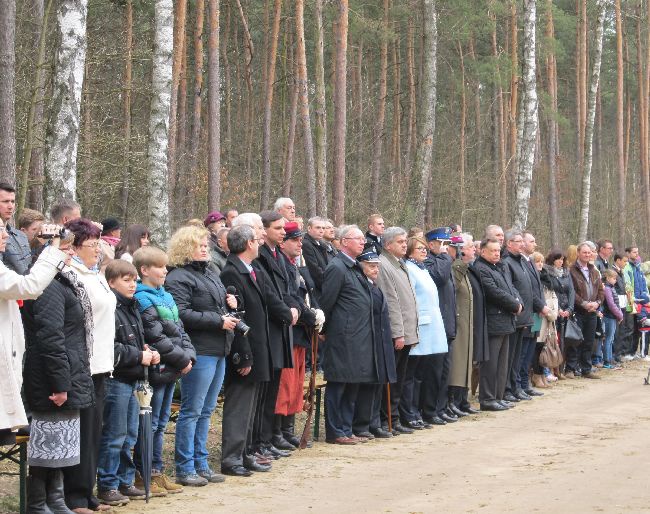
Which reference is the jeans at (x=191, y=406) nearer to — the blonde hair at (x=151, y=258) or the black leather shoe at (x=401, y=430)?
the blonde hair at (x=151, y=258)

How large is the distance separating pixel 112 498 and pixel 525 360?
28.1ft

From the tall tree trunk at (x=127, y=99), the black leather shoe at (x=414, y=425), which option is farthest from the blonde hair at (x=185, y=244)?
the tall tree trunk at (x=127, y=99)

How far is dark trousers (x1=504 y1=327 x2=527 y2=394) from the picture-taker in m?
14.5

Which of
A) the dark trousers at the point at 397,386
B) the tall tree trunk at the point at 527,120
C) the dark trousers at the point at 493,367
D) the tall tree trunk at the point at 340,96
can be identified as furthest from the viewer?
the tall tree trunk at the point at 527,120

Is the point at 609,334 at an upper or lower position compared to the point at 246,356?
lower

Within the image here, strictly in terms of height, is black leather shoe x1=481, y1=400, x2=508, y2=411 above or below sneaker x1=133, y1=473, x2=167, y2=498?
below

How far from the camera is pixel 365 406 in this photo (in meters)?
11.5

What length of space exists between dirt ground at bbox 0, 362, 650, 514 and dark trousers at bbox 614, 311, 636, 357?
659 cm

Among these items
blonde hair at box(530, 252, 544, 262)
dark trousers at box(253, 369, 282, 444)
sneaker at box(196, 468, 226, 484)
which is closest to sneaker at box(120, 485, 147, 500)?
sneaker at box(196, 468, 226, 484)

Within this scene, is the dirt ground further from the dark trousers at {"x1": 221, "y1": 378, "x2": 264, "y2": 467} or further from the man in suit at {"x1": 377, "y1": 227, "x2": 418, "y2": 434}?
the man in suit at {"x1": 377, "y1": 227, "x2": 418, "y2": 434}

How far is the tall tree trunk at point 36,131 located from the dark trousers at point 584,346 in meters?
8.55

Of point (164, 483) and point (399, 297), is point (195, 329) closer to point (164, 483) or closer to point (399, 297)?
point (164, 483)

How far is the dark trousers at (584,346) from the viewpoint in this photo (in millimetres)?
17828

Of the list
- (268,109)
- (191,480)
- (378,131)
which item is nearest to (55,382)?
(191,480)
